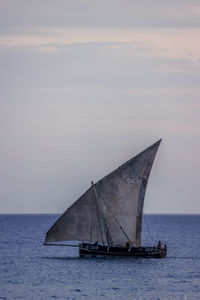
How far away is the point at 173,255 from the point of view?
3954 inches

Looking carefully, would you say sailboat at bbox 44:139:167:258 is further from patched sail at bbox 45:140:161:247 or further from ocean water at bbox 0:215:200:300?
ocean water at bbox 0:215:200:300

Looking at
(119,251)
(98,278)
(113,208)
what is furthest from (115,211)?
(98,278)

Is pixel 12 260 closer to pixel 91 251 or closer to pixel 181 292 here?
pixel 91 251

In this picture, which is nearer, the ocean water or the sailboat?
the ocean water

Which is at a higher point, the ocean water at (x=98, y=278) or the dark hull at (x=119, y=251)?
the dark hull at (x=119, y=251)

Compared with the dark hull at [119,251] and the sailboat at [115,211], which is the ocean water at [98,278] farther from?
the sailboat at [115,211]

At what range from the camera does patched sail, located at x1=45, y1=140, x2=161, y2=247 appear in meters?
79.7

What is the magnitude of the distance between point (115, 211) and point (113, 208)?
15.0 inches

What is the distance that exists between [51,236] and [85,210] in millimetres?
4390

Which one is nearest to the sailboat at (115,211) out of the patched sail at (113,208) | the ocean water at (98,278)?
the patched sail at (113,208)

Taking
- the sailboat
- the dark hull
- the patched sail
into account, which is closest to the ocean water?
the dark hull

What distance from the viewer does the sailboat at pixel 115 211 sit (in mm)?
79812

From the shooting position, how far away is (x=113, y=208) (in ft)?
265

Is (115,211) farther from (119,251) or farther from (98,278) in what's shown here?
(98,278)
